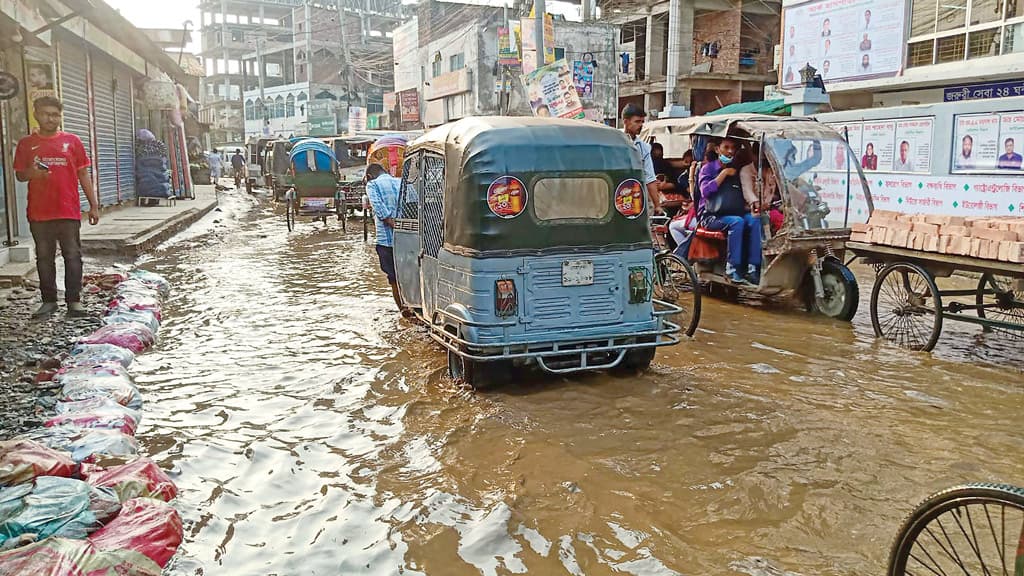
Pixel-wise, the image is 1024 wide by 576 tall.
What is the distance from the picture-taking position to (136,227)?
15297 mm

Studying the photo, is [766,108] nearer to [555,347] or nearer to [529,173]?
[529,173]

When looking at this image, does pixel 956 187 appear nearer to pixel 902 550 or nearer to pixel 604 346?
pixel 604 346

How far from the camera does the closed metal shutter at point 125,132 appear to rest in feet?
65.9

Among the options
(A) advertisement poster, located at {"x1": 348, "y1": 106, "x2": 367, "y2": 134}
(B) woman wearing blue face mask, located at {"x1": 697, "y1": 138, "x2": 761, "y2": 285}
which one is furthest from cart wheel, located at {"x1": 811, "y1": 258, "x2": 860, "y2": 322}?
(A) advertisement poster, located at {"x1": 348, "y1": 106, "x2": 367, "y2": 134}

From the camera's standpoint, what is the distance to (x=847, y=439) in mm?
5125

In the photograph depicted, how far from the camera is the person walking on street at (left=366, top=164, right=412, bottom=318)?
7965 millimetres

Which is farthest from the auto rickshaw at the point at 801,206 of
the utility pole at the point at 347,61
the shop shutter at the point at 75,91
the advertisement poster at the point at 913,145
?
the utility pole at the point at 347,61

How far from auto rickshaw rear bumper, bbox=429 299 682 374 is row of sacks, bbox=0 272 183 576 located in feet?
7.19

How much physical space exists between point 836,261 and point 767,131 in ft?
5.08

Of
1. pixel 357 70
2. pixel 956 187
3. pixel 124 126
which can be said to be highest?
pixel 357 70

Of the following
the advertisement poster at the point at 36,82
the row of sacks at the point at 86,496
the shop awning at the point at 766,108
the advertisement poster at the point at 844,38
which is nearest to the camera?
the row of sacks at the point at 86,496

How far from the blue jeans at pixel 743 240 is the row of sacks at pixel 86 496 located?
5.91 meters

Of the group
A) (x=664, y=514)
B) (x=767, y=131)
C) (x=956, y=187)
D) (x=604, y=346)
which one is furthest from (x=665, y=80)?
(x=664, y=514)

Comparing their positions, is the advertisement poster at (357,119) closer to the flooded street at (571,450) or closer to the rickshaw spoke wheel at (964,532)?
the flooded street at (571,450)
